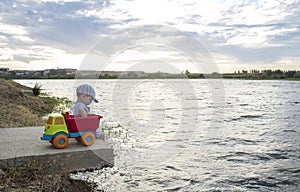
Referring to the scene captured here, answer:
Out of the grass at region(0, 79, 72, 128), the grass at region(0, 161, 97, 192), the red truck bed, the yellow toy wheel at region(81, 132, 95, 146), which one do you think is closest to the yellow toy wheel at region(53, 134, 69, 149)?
the red truck bed

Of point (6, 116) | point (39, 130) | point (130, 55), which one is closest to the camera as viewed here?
point (130, 55)

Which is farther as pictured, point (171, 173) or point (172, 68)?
point (171, 173)

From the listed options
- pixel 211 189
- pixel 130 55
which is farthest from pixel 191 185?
pixel 130 55

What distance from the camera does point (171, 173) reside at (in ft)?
25.7

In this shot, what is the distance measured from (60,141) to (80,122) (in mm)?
613

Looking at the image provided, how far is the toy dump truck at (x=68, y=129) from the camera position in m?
6.95

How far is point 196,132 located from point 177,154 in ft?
14.6

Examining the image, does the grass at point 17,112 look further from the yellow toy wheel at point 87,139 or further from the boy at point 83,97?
the yellow toy wheel at point 87,139

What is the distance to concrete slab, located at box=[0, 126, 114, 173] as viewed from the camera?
6383 mm

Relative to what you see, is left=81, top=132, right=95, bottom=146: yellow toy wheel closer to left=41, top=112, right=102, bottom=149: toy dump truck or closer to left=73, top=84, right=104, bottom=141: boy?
left=41, top=112, right=102, bottom=149: toy dump truck

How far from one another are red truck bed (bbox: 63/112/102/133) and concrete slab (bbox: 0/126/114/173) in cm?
39

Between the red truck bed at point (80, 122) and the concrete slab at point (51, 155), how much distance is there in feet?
1.29

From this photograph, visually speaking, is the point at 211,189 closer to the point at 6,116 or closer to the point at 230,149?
the point at 230,149

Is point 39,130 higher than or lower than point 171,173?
higher
